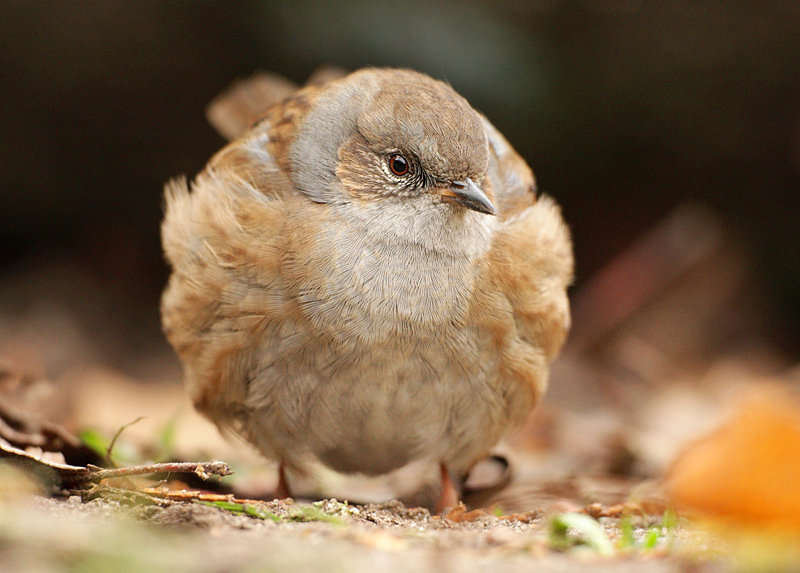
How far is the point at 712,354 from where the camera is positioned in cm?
792

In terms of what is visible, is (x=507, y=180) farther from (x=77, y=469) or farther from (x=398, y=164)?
(x=77, y=469)

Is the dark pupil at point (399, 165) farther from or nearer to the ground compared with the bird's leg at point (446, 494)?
farther from the ground

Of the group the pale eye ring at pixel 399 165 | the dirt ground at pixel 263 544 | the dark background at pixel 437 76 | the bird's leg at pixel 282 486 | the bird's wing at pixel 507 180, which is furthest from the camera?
the dark background at pixel 437 76

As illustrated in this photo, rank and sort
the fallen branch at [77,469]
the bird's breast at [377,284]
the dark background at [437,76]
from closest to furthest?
1. the fallen branch at [77,469]
2. the bird's breast at [377,284]
3. the dark background at [437,76]

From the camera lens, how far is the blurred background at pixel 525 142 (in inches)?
261

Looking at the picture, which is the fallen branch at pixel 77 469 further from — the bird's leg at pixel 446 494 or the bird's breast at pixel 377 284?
the bird's leg at pixel 446 494

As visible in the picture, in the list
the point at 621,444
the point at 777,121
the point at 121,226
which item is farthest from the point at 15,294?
the point at 777,121

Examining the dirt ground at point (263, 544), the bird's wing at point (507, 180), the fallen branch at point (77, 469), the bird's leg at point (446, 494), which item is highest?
the bird's wing at point (507, 180)

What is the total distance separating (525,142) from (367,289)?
4.09m

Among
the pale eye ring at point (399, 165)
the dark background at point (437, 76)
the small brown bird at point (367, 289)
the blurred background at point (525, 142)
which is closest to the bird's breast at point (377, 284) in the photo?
the small brown bird at point (367, 289)

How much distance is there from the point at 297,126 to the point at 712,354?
5.28 m

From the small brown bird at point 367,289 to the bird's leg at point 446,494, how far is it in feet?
0.88

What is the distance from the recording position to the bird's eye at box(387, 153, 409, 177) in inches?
157

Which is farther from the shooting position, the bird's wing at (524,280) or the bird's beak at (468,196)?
the bird's wing at (524,280)
